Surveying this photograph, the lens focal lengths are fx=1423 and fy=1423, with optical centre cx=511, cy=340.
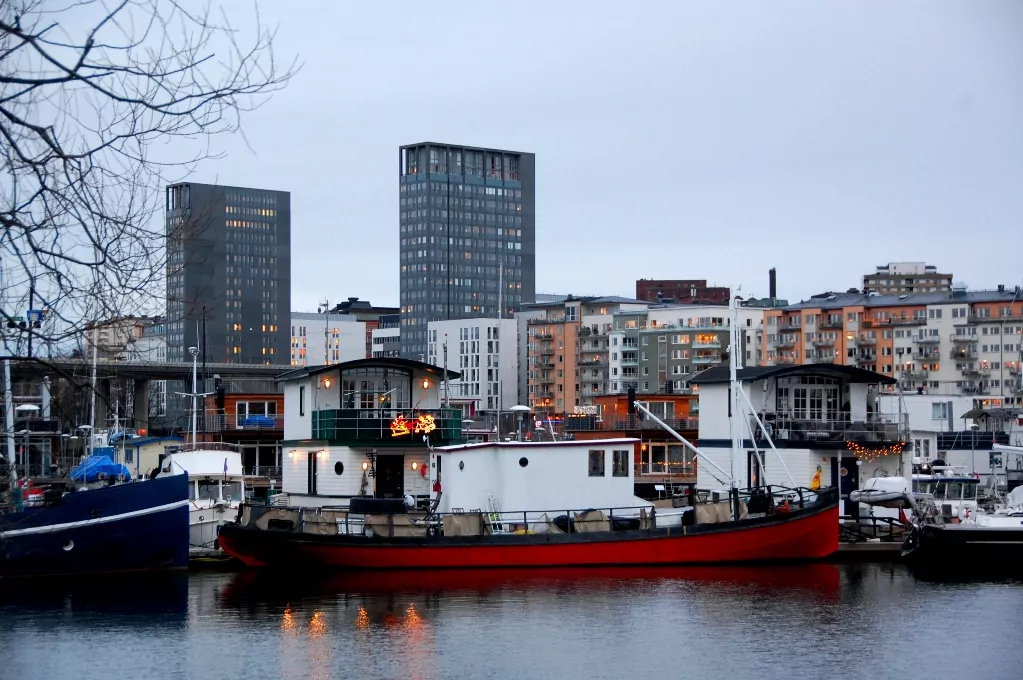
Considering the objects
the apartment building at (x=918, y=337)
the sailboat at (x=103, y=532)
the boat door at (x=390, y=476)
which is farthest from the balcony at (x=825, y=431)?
the apartment building at (x=918, y=337)

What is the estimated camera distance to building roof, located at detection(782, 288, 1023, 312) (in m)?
152

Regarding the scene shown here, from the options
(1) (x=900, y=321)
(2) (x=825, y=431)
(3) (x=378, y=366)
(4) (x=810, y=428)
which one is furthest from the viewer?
(1) (x=900, y=321)

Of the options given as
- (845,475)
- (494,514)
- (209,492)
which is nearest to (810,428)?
(845,475)

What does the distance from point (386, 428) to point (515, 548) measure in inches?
432

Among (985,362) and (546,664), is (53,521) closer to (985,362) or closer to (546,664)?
(546,664)

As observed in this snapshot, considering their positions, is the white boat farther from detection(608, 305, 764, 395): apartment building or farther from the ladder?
detection(608, 305, 764, 395): apartment building

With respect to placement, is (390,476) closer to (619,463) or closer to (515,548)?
(619,463)

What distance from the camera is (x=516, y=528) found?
44.3 m

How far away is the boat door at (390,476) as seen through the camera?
5288 cm

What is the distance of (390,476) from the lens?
174ft

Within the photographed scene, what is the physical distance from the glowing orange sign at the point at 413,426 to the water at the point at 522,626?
33.5 feet

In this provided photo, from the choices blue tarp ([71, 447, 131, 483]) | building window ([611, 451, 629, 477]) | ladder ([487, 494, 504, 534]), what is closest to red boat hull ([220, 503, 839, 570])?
ladder ([487, 494, 504, 534])

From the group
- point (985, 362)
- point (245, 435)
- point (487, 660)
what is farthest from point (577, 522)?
point (985, 362)

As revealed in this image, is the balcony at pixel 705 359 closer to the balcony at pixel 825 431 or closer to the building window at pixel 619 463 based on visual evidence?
the balcony at pixel 825 431
